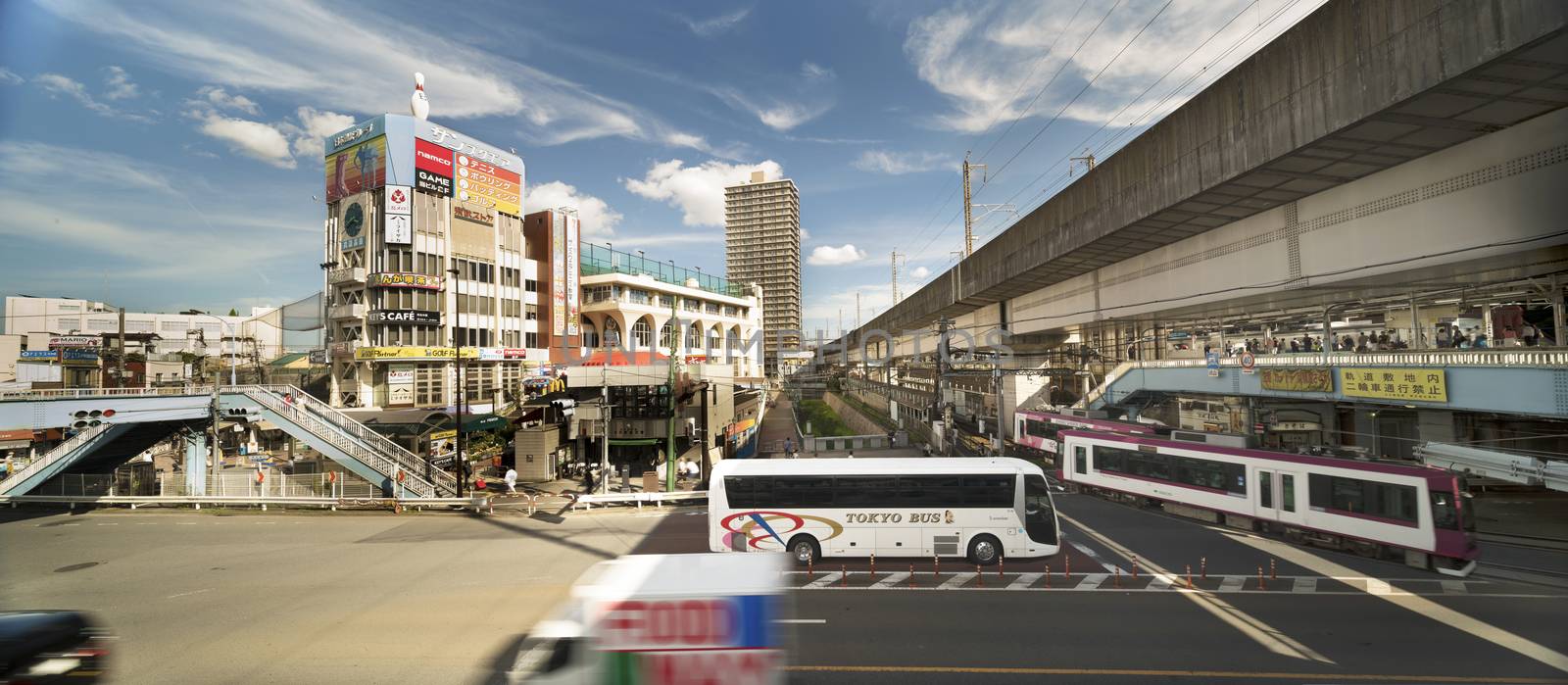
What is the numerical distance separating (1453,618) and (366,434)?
32.9 m

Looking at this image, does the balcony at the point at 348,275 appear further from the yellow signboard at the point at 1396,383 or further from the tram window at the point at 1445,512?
the tram window at the point at 1445,512

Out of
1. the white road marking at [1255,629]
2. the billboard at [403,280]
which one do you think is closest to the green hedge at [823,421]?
the billboard at [403,280]

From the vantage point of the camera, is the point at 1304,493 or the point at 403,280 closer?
the point at 1304,493

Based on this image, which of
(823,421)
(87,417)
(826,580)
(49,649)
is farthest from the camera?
(823,421)

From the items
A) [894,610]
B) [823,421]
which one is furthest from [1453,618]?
[823,421]

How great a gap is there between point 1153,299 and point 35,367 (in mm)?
68029

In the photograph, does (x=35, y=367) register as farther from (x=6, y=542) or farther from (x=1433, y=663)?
(x=1433, y=663)

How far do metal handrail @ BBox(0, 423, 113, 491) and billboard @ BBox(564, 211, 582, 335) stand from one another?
98.9 feet

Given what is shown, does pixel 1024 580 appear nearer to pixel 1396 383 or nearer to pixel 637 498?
pixel 1396 383

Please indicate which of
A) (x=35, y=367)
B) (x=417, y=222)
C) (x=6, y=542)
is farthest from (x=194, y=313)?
(x=6, y=542)

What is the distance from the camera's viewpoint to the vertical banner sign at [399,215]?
1506 inches

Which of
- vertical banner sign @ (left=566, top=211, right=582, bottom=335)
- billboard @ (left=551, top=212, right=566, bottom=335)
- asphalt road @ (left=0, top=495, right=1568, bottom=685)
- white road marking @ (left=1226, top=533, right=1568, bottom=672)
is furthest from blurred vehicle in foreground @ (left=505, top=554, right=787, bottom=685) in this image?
vertical banner sign @ (left=566, top=211, right=582, bottom=335)

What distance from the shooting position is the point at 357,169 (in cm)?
3969

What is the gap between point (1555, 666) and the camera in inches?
327
